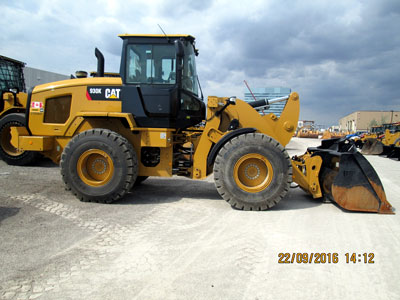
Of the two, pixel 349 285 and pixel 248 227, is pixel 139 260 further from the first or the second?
pixel 349 285

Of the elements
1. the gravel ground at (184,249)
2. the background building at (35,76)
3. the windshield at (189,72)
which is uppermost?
the background building at (35,76)

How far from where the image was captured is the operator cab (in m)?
5.33

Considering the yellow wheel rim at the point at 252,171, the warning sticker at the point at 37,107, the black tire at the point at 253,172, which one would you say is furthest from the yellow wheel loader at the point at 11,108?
the yellow wheel rim at the point at 252,171

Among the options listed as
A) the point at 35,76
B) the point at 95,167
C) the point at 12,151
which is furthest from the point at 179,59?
the point at 35,76

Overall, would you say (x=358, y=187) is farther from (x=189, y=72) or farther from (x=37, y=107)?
(x=37, y=107)

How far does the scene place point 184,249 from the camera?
10.9 ft

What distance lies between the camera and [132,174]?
201 inches

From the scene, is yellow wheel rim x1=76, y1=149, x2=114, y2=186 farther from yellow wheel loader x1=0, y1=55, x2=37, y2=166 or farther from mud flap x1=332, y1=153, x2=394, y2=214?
yellow wheel loader x1=0, y1=55, x2=37, y2=166

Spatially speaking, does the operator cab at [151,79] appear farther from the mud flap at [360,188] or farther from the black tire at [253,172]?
the mud flap at [360,188]

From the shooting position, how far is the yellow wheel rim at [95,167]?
514cm

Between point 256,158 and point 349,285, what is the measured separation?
2.64 meters

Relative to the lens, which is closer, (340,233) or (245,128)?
(340,233)

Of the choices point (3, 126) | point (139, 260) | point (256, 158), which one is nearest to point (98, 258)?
point (139, 260)

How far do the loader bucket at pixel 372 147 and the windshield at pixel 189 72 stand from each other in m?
15.5
